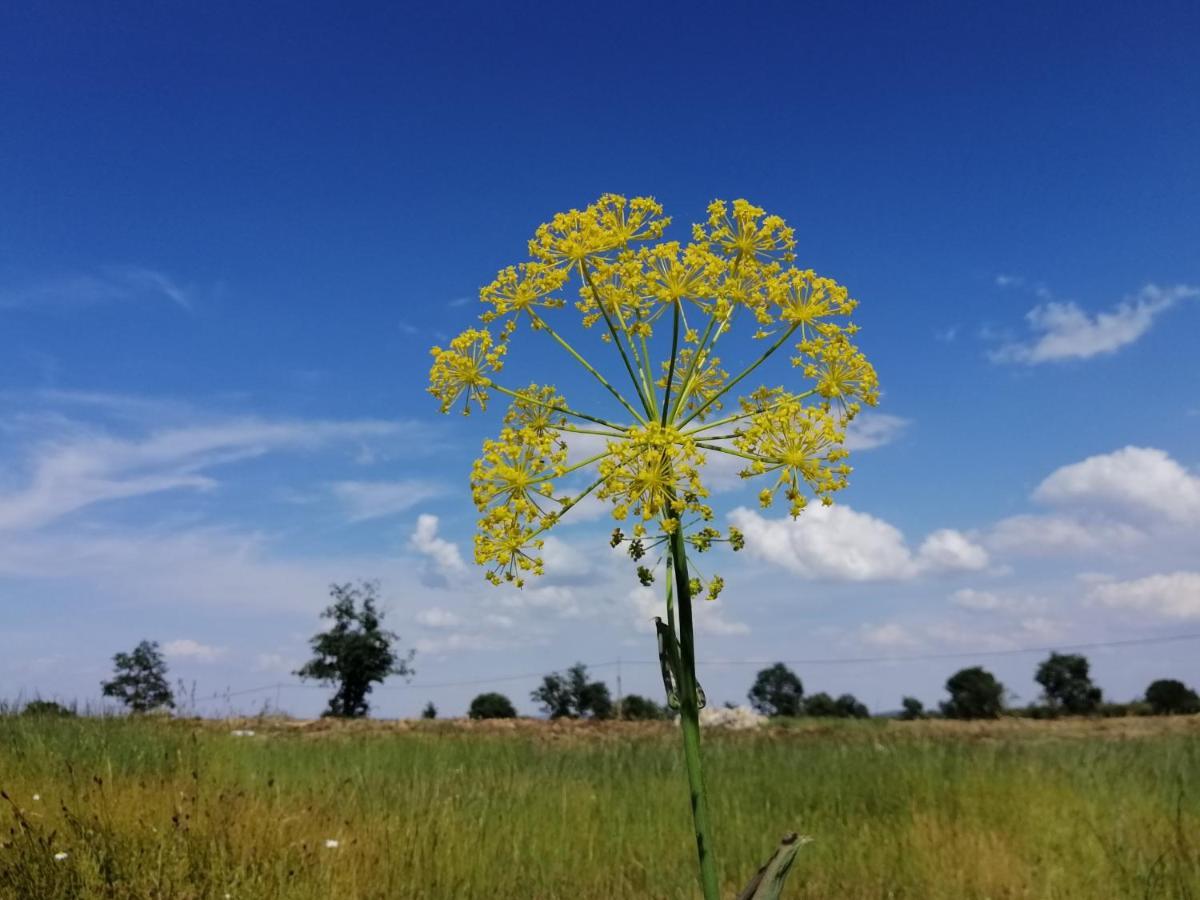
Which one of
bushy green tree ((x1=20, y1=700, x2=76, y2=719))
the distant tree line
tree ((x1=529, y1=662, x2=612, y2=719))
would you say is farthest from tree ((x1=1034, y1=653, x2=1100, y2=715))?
bushy green tree ((x1=20, y1=700, x2=76, y2=719))

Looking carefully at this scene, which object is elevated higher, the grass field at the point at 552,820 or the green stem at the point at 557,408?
the green stem at the point at 557,408

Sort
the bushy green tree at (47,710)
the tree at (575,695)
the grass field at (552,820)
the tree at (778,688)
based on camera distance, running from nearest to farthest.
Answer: the grass field at (552,820), the bushy green tree at (47,710), the tree at (575,695), the tree at (778,688)

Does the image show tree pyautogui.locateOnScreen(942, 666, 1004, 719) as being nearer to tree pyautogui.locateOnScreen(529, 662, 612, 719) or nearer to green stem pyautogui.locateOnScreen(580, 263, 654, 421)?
tree pyautogui.locateOnScreen(529, 662, 612, 719)

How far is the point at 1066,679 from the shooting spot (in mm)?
47375

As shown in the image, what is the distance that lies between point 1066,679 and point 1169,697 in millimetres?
11405

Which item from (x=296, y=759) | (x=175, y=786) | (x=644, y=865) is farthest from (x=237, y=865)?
(x=296, y=759)

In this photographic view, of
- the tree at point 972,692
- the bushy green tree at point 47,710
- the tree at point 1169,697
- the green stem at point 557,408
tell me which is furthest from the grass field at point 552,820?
the tree at point 972,692

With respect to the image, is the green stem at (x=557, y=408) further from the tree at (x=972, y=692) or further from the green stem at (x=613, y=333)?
the tree at (x=972, y=692)

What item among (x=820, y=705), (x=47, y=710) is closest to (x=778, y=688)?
(x=820, y=705)

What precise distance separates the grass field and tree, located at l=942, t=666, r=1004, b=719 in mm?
34123

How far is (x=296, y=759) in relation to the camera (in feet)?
36.0

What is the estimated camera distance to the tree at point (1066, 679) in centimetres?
4631

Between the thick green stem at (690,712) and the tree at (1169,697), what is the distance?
127ft

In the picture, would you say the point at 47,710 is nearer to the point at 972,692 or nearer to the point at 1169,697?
the point at 1169,697
